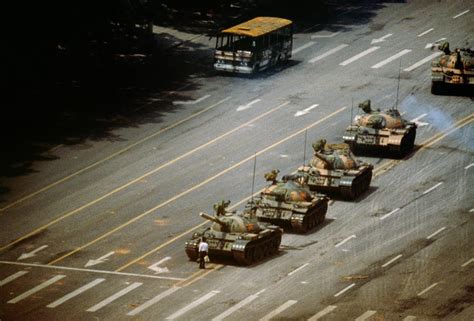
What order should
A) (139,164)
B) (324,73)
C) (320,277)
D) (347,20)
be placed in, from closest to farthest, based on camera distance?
(320,277) → (139,164) → (324,73) → (347,20)

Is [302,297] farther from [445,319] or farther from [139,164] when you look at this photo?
[139,164]

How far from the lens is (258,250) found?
218 ft

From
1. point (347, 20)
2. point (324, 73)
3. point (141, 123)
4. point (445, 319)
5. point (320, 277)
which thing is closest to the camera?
point (445, 319)

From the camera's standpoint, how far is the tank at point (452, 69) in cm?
9081

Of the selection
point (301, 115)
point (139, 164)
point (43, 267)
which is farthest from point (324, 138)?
point (43, 267)

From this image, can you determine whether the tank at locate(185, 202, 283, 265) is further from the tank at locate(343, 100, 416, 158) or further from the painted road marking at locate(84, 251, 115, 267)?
the tank at locate(343, 100, 416, 158)

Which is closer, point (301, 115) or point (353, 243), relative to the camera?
point (353, 243)

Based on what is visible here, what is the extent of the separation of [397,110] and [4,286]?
2973 cm

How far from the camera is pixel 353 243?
68.8m

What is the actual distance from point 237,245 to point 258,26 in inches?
1339

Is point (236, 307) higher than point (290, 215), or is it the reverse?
point (290, 215)

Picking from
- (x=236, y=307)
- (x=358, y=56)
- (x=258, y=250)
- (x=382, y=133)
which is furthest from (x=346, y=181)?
(x=358, y=56)

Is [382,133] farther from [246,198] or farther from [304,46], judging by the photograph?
[304,46]

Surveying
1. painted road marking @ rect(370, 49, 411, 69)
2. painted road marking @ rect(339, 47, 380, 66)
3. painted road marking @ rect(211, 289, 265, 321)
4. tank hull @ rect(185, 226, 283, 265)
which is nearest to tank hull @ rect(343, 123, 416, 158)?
tank hull @ rect(185, 226, 283, 265)
